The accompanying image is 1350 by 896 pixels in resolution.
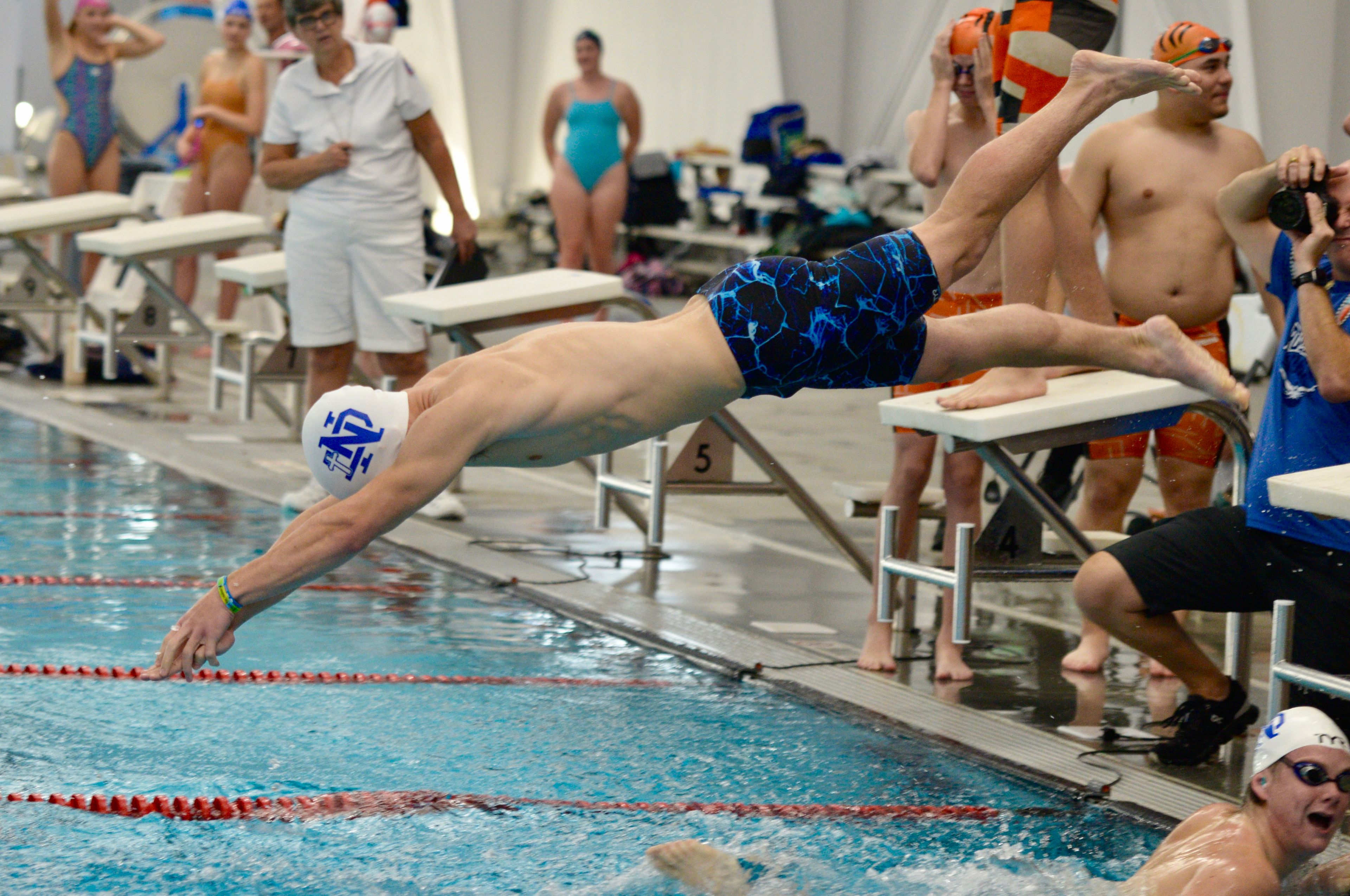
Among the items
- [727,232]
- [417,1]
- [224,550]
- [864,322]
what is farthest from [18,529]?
[417,1]

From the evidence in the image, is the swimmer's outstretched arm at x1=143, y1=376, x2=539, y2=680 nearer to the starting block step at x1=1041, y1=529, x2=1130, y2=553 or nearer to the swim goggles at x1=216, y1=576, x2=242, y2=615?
the swim goggles at x1=216, y1=576, x2=242, y2=615

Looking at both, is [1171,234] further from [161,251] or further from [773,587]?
[161,251]

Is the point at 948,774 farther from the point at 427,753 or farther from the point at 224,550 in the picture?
the point at 224,550

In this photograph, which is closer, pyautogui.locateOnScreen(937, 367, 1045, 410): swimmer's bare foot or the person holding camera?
the person holding camera

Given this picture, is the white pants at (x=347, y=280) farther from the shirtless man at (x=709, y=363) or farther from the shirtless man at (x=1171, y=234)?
the shirtless man at (x=709, y=363)

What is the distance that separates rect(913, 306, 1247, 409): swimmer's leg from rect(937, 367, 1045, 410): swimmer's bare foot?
1 centimetres

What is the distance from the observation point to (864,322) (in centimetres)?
343

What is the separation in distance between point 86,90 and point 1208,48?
8.03 metres

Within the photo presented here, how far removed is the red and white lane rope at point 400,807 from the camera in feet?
10.7

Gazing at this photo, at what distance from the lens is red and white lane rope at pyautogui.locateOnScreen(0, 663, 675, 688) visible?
4148mm

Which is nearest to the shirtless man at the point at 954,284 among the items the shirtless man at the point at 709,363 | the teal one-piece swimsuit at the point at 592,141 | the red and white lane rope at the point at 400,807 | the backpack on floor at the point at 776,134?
the shirtless man at the point at 709,363

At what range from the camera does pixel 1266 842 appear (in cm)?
277

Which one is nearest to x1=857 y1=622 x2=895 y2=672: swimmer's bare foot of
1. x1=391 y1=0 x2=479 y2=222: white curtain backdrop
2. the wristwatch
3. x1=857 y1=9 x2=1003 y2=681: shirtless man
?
x1=857 y1=9 x2=1003 y2=681: shirtless man

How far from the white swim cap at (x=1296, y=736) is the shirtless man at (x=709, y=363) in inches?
44.2
